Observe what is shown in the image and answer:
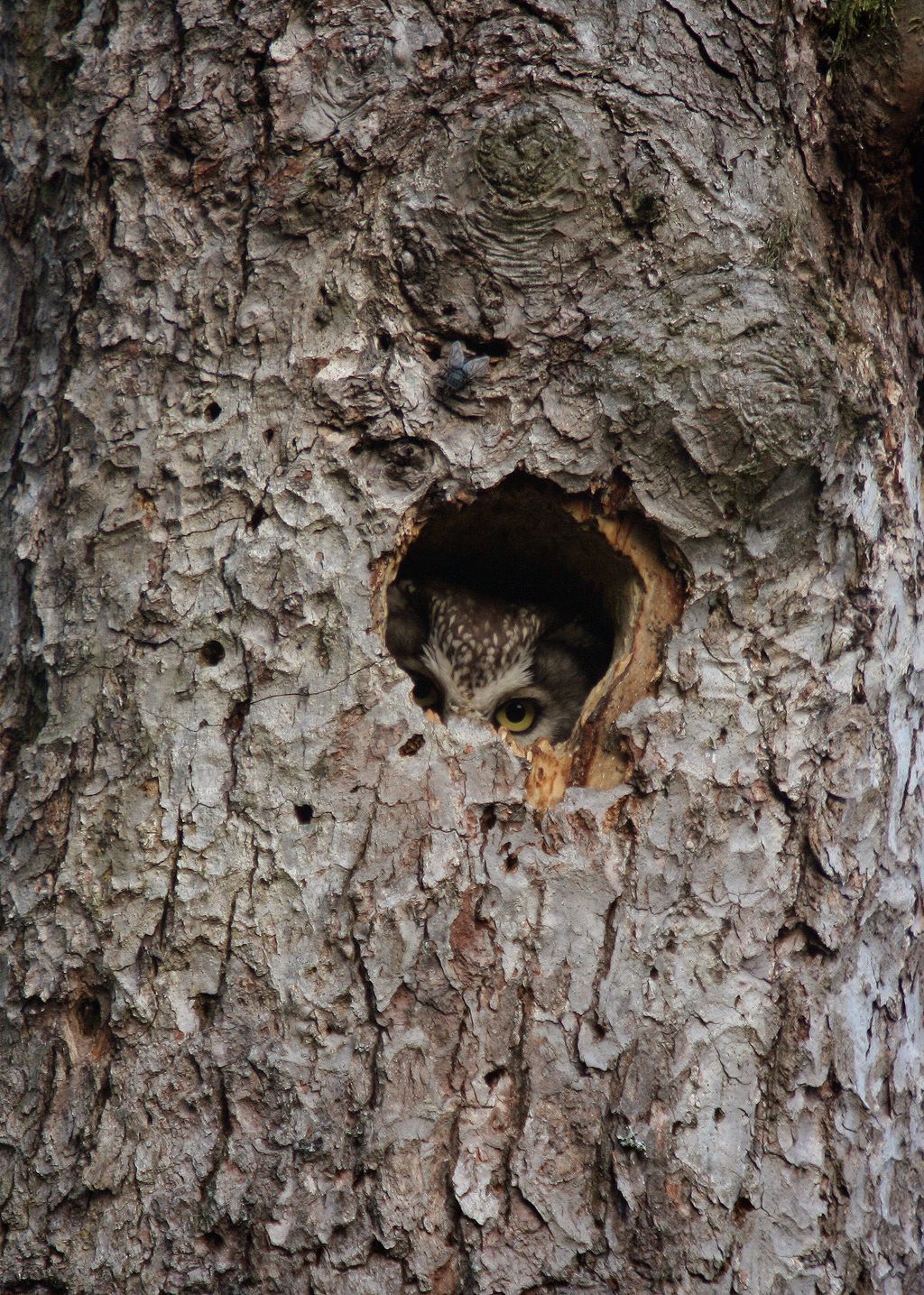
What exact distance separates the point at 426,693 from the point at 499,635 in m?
0.28

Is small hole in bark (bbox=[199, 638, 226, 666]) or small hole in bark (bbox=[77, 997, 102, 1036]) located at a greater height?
small hole in bark (bbox=[199, 638, 226, 666])

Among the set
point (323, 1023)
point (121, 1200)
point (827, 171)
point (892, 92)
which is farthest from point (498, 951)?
point (892, 92)

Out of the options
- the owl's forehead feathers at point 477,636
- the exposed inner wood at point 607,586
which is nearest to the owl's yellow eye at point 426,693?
the owl's forehead feathers at point 477,636

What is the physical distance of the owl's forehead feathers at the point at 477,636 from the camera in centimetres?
328

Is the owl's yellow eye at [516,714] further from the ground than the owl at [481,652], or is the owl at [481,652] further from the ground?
the owl at [481,652]

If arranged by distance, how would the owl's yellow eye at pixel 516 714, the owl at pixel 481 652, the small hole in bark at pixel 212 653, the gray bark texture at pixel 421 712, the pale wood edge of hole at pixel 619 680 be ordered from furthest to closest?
1. the owl's yellow eye at pixel 516 714
2. the owl at pixel 481 652
3. the pale wood edge of hole at pixel 619 680
4. the small hole in bark at pixel 212 653
5. the gray bark texture at pixel 421 712

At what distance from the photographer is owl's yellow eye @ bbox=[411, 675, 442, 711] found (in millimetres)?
3348

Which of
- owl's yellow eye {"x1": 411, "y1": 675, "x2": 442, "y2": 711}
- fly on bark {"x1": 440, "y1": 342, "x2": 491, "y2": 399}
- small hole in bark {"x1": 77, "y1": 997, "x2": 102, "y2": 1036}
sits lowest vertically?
small hole in bark {"x1": 77, "y1": 997, "x2": 102, "y2": 1036}

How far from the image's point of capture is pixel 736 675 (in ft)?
7.25

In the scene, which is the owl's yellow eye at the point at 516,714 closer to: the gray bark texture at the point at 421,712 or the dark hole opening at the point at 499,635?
the dark hole opening at the point at 499,635

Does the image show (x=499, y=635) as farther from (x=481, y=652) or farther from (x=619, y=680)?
(x=619, y=680)

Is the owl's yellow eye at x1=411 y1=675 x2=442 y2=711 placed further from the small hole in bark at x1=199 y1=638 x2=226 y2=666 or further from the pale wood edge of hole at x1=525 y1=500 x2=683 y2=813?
the small hole in bark at x1=199 y1=638 x2=226 y2=666

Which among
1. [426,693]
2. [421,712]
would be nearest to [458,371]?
[421,712]

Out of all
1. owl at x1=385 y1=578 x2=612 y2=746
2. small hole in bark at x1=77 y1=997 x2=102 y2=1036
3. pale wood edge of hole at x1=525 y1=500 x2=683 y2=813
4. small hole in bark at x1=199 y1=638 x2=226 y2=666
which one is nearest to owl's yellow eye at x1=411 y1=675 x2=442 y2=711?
owl at x1=385 y1=578 x2=612 y2=746
